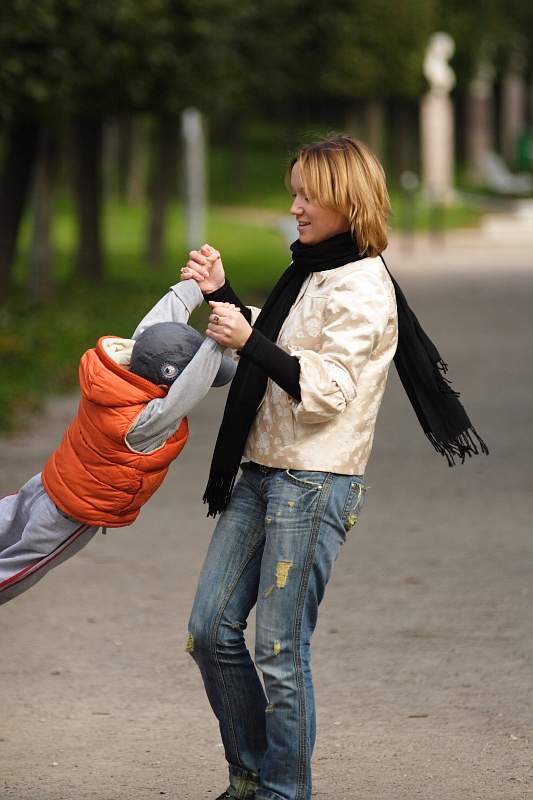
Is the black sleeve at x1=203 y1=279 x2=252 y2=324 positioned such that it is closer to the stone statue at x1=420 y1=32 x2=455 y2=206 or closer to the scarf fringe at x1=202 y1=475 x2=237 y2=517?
the scarf fringe at x1=202 y1=475 x2=237 y2=517

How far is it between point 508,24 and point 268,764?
54257 millimetres

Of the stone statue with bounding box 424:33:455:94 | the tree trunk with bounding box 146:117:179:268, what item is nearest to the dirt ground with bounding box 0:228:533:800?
the tree trunk with bounding box 146:117:179:268

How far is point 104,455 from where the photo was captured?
3.97m

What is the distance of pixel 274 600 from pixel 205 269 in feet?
2.59

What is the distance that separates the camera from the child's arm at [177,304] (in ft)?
13.7

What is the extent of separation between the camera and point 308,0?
3475 cm

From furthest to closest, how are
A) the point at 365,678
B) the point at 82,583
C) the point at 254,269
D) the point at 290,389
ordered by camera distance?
the point at 254,269, the point at 82,583, the point at 365,678, the point at 290,389

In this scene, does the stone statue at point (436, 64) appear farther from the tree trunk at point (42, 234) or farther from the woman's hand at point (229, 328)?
the woman's hand at point (229, 328)

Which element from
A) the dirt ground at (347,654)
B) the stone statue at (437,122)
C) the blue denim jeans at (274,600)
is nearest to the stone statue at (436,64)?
the stone statue at (437,122)

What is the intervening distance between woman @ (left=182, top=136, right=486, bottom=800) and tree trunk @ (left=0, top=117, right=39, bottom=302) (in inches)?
564

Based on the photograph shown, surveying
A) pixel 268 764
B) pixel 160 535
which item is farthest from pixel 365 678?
pixel 160 535

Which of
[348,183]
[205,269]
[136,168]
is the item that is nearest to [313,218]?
[348,183]

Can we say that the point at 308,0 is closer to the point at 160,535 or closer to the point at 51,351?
the point at 51,351

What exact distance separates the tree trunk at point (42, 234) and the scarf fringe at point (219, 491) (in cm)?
1539
